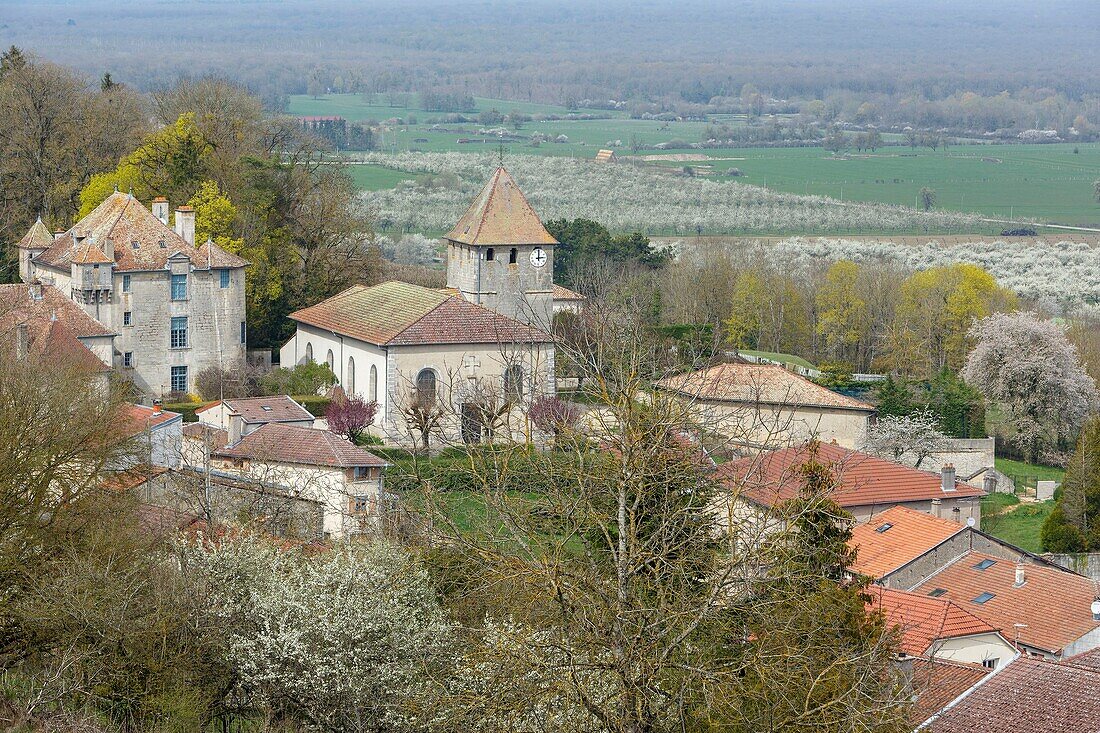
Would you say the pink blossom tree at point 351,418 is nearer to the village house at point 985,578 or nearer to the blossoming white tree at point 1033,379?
the village house at point 985,578

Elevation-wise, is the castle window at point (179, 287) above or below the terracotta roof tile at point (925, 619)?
above

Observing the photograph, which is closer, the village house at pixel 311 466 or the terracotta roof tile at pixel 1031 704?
the terracotta roof tile at pixel 1031 704

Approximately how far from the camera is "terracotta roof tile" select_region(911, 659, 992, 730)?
69.1 ft

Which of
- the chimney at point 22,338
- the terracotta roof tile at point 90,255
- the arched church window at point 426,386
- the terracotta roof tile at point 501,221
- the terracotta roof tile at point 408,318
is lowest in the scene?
the arched church window at point 426,386

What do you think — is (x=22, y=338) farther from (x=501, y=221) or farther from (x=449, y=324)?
(x=501, y=221)

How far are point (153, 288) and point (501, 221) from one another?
36.9 feet

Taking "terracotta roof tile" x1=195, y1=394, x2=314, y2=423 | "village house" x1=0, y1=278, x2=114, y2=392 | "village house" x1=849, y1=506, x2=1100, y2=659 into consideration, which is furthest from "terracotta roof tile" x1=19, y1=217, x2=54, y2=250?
"village house" x1=849, y1=506, x2=1100, y2=659

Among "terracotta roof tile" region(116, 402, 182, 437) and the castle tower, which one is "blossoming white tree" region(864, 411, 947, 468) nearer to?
the castle tower

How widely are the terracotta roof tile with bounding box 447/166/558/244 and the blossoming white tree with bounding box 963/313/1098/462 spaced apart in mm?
17038

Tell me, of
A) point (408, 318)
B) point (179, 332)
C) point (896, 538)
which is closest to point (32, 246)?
point (179, 332)

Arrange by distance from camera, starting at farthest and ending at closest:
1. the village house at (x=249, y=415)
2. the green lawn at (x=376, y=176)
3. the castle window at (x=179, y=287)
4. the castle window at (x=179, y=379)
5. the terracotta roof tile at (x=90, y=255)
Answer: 1. the green lawn at (x=376, y=176)
2. the castle window at (x=179, y=379)
3. the castle window at (x=179, y=287)
4. the terracotta roof tile at (x=90, y=255)
5. the village house at (x=249, y=415)

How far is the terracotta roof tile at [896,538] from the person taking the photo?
32969 mm

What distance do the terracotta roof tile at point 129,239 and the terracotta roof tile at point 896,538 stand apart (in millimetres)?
22099

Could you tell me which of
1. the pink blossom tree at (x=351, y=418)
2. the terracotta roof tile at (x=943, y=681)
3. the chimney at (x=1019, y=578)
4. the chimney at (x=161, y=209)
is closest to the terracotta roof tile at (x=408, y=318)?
the pink blossom tree at (x=351, y=418)
